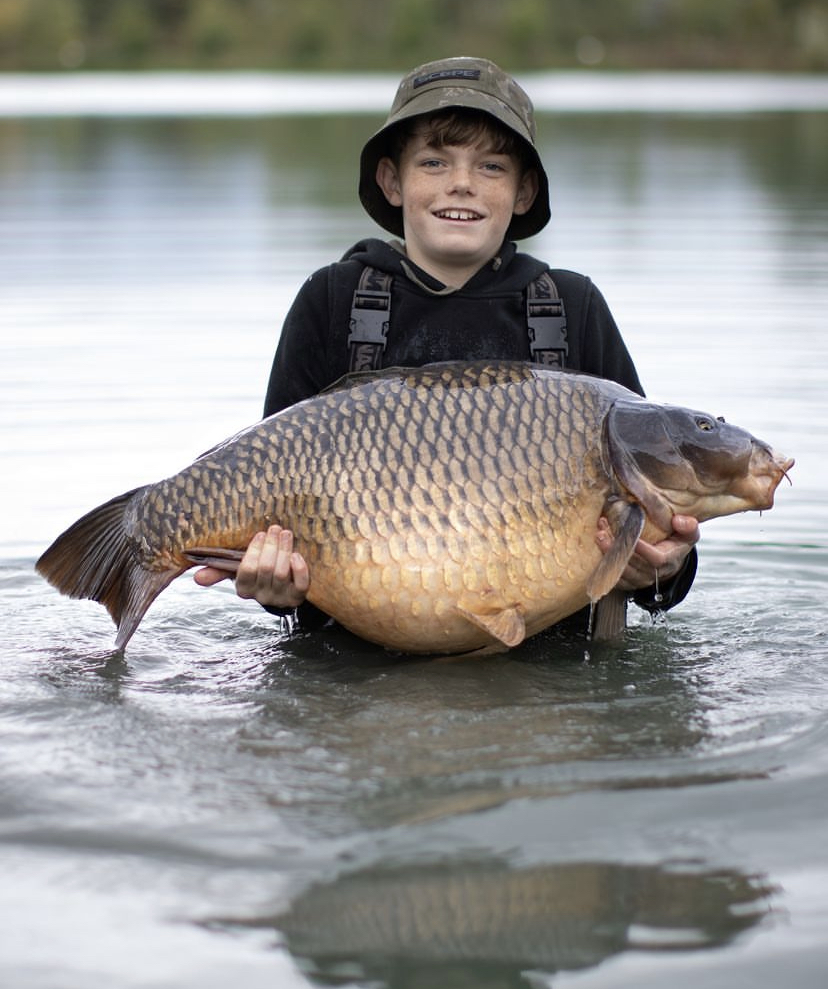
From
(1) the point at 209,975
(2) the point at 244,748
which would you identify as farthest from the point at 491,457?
(1) the point at 209,975

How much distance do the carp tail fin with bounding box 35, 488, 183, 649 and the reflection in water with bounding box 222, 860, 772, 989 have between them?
1.03 m

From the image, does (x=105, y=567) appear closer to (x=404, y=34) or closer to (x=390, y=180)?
(x=390, y=180)

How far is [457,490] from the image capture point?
324 centimetres

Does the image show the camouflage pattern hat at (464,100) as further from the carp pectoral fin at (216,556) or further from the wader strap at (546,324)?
the carp pectoral fin at (216,556)

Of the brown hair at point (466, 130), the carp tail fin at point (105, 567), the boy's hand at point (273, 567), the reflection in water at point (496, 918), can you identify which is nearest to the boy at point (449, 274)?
the brown hair at point (466, 130)

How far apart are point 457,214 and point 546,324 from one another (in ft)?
1.09

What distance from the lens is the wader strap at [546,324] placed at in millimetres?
3775

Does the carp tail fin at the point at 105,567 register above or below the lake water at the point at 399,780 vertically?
above

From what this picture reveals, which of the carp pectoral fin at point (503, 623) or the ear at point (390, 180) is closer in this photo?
the carp pectoral fin at point (503, 623)

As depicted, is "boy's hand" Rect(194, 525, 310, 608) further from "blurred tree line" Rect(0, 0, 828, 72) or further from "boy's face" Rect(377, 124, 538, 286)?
"blurred tree line" Rect(0, 0, 828, 72)

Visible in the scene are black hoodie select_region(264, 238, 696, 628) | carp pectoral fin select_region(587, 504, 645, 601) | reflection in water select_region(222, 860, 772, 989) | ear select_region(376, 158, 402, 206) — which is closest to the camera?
reflection in water select_region(222, 860, 772, 989)

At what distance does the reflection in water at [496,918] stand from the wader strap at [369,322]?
4.87 feet

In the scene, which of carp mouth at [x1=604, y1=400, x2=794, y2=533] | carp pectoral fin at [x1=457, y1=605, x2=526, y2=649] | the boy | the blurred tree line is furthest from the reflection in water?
the blurred tree line

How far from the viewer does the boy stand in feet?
12.2
